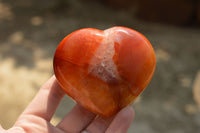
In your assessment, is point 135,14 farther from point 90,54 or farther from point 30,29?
point 90,54

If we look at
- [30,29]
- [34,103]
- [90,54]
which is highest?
[90,54]

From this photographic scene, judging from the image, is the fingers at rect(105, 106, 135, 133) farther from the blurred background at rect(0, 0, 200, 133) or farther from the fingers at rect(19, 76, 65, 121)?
the blurred background at rect(0, 0, 200, 133)

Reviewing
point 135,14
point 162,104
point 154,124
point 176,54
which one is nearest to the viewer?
point 154,124

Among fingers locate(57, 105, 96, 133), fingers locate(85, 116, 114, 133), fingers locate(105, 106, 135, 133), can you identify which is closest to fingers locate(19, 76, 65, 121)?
fingers locate(57, 105, 96, 133)

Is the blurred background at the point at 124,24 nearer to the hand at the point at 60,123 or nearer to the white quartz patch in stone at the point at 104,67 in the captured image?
the hand at the point at 60,123

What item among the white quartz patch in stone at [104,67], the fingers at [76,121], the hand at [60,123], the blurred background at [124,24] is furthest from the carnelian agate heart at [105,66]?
the blurred background at [124,24]

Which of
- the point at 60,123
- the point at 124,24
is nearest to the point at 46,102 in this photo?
the point at 60,123

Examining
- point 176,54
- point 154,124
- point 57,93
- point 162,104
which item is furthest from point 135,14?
point 57,93

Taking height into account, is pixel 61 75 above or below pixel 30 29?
above
